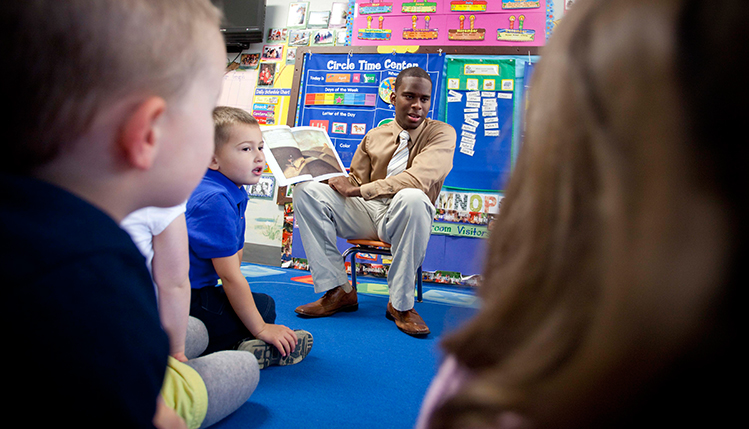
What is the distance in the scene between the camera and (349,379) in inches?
36.9

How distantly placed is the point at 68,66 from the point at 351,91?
8.35 feet

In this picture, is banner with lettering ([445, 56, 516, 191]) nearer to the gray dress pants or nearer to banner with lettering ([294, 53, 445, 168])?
banner with lettering ([294, 53, 445, 168])

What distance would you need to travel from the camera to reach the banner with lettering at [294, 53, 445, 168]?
105 inches

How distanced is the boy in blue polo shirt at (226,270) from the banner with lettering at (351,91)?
164 centimetres

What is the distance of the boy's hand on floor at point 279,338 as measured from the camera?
0.97 m

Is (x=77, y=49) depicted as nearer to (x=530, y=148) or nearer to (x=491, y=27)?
(x=530, y=148)

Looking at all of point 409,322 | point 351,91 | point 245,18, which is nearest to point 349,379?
point 409,322

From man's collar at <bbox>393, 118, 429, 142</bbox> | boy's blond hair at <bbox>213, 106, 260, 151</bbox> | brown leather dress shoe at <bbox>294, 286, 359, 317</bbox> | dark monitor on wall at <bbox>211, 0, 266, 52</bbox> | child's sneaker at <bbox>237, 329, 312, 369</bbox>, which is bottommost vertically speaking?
brown leather dress shoe at <bbox>294, 286, 359, 317</bbox>

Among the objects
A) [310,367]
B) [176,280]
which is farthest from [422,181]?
[176,280]

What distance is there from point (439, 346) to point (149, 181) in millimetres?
281

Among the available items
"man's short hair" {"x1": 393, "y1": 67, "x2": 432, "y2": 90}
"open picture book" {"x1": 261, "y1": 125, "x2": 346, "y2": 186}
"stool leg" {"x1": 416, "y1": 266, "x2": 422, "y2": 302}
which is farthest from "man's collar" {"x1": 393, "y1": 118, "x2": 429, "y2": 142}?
"stool leg" {"x1": 416, "y1": 266, "x2": 422, "y2": 302}

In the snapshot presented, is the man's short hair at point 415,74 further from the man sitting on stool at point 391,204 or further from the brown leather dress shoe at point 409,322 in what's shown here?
the brown leather dress shoe at point 409,322

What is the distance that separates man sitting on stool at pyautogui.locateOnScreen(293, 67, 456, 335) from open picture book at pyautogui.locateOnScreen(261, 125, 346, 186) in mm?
65

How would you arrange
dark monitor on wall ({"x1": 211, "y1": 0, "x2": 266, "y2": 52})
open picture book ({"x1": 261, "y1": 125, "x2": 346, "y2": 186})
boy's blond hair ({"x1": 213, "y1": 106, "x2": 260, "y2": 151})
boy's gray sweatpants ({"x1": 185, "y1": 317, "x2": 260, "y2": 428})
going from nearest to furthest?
1. boy's gray sweatpants ({"x1": 185, "y1": 317, "x2": 260, "y2": 428})
2. boy's blond hair ({"x1": 213, "y1": 106, "x2": 260, "y2": 151})
3. open picture book ({"x1": 261, "y1": 125, "x2": 346, "y2": 186})
4. dark monitor on wall ({"x1": 211, "y1": 0, "x2": 266, "y2": 52})
